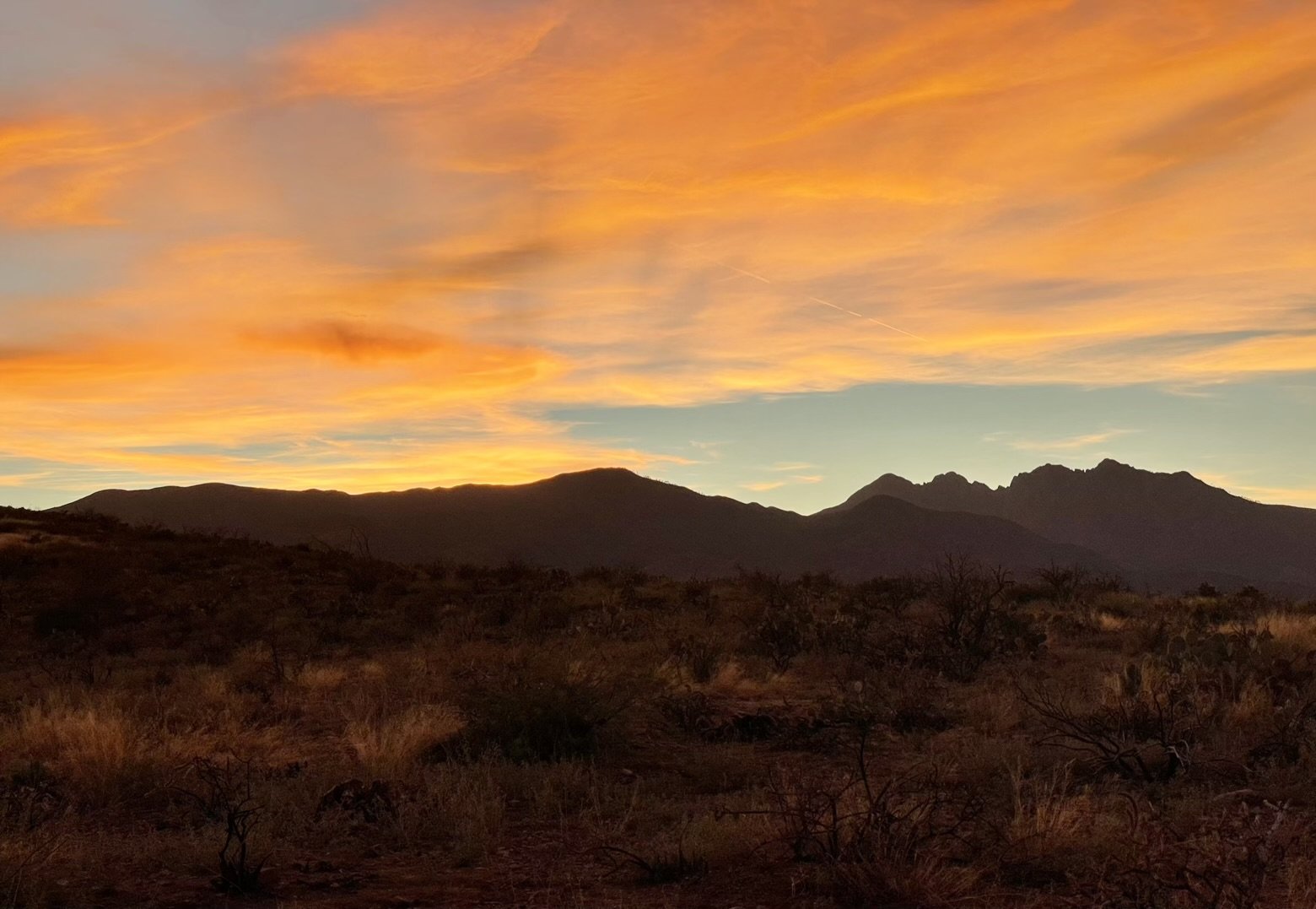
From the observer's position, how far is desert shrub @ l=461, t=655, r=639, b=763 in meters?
8.98

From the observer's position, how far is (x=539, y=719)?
9.15 m

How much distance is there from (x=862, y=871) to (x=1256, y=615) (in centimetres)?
1843

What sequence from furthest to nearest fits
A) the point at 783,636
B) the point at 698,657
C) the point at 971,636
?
the point at 783,636 → the point at 971,636 → the point at 698,657

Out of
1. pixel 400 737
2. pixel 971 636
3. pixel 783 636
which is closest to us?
pixel 400 737

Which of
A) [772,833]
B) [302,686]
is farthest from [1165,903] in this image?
[302,686]

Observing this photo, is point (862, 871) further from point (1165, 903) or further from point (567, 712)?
point (567, 712)

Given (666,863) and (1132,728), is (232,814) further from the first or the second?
(1132,728)

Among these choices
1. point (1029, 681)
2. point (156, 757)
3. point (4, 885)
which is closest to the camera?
point (4, 885)

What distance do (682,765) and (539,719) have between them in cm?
146

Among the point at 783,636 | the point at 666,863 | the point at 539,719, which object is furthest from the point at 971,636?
the point at 666,863

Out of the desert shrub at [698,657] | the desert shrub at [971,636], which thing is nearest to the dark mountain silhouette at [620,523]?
the desert shrub at [698,657]

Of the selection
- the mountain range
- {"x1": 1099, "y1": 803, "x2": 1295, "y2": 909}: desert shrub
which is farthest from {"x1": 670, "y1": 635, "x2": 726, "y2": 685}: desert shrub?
the mountain range

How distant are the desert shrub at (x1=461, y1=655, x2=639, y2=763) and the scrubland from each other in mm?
38

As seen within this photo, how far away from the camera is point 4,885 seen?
504 cm
